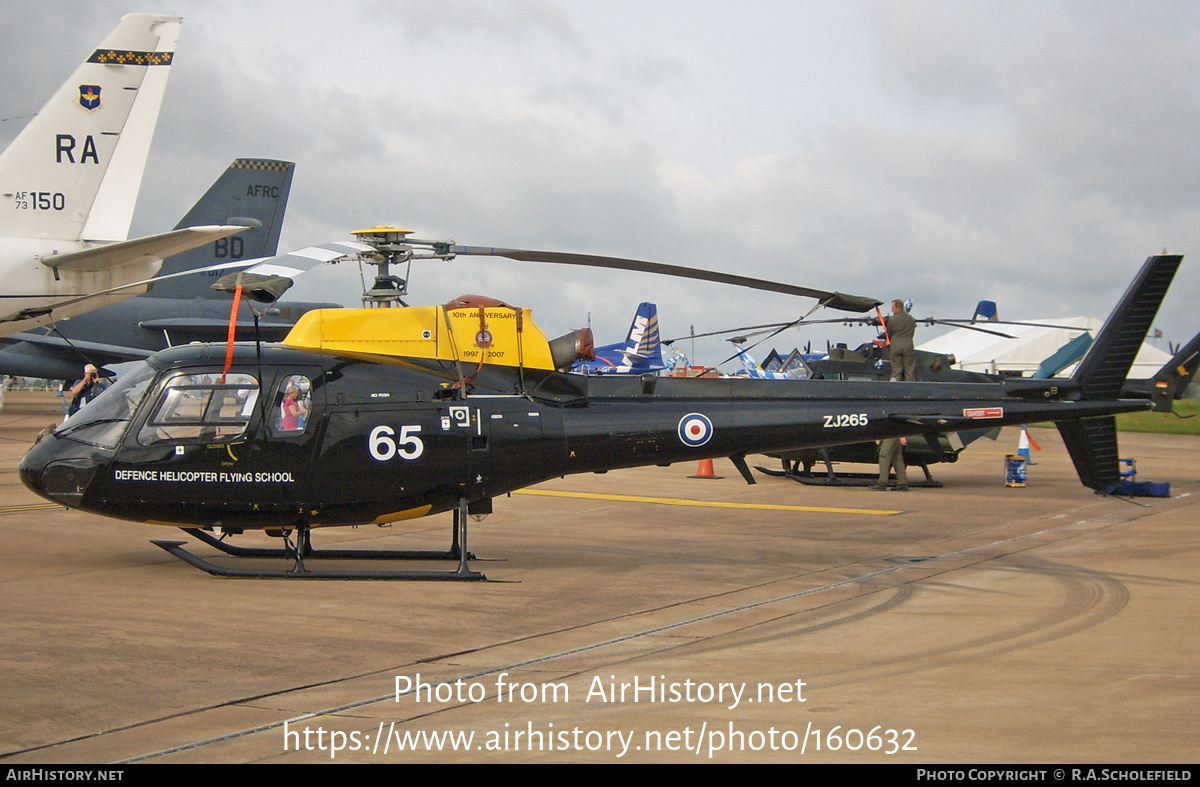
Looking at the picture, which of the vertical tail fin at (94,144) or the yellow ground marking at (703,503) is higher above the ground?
the vertical tail fin at (94,144)

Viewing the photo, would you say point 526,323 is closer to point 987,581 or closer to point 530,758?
point 987,581

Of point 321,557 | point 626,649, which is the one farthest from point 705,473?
point 626,649

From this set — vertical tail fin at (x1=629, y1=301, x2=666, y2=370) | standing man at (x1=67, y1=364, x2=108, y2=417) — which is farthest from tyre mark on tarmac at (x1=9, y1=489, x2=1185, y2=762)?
vertical tail fin at (x1=629, y1=301, x2=666, y2=370)

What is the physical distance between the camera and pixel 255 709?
5133 mm

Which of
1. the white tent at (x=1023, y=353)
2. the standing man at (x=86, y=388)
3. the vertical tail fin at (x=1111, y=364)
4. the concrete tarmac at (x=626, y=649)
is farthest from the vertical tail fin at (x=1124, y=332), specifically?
the white tent at (x=1023, y=353)

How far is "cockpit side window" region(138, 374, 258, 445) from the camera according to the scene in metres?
8.72

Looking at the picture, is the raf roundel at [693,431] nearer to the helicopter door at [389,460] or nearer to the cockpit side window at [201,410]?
the helicopter door at [389,460]

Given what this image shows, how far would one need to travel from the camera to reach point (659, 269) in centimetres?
826

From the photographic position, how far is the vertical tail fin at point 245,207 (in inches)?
1212

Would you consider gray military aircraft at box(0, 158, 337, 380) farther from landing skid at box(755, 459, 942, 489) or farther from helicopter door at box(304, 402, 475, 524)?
helicopter door at box(304, 402, 475, 524)

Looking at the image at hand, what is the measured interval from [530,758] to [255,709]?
5.37 feet

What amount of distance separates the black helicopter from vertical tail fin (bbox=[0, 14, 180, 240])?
795cm

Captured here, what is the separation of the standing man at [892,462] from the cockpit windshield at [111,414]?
11361mm
